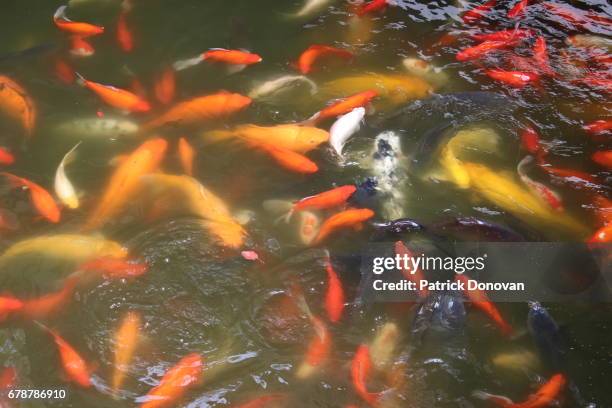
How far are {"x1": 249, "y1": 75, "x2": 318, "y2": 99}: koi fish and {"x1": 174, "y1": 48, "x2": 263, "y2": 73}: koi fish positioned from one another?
222 mm

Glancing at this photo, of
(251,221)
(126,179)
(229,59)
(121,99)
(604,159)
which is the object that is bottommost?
(251,221)

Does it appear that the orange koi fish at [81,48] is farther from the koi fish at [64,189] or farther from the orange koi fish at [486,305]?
the orange koi fish at [486,305]

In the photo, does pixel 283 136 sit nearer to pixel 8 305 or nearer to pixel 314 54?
pixel 314 54

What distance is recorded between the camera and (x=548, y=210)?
3189mm

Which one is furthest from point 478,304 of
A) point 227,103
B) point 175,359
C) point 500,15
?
point 500,15

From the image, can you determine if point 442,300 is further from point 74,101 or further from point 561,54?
point 74,101

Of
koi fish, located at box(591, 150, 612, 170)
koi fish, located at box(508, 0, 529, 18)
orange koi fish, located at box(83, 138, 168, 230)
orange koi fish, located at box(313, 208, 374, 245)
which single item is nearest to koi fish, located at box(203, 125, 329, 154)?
orange koi fish, located at box(83, 138, 168, 230)

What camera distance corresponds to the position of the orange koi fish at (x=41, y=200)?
3.12m

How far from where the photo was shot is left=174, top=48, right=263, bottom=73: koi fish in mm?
3920

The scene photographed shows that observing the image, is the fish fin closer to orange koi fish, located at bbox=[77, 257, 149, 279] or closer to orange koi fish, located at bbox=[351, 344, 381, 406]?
orange koi fish, located at bbox=[77, 257, 149, 279]

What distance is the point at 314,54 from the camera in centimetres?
405

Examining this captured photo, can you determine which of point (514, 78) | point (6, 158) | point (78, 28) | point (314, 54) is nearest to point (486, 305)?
point (514, 78)

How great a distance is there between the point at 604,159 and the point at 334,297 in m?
1.86

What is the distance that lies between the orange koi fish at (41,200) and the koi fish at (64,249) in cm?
15
